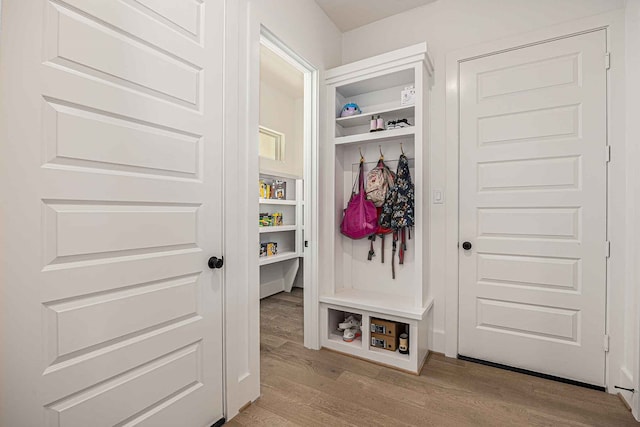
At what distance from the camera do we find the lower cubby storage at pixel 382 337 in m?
2.08

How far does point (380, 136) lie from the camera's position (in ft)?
7.55

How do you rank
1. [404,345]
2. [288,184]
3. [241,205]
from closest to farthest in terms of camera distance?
[241,205] → [404,345] → [288,184]

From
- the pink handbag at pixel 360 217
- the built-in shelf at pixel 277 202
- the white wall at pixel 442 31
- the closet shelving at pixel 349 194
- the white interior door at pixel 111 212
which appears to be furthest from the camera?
the built-in shelf at pixel 277 202

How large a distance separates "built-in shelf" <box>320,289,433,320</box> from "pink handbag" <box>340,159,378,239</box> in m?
0.50

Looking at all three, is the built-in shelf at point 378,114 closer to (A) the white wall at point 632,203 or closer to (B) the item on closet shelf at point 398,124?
(B) the item on closet shelf at point 398,124

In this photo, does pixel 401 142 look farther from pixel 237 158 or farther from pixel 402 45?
pixel 237 158

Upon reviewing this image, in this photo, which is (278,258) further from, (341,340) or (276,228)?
(341,340)

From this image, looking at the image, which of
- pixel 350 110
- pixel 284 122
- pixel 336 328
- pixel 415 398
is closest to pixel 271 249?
pixel 336 328

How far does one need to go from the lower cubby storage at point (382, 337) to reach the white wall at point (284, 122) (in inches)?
79.1

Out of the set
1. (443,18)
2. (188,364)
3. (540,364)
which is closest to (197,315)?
(188,364)

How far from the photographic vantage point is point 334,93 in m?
2.48

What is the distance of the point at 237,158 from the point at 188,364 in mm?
1082

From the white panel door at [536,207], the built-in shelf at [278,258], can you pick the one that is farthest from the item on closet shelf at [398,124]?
the built-in shelf at [278,258]

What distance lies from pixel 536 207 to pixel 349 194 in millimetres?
1414
